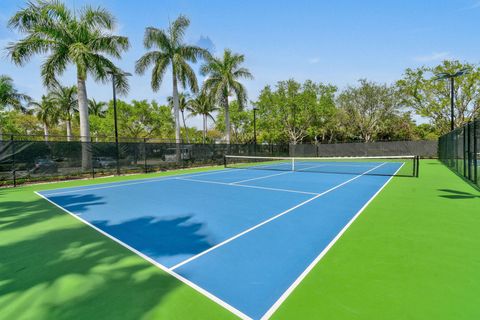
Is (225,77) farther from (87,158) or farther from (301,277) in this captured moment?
(301,277)

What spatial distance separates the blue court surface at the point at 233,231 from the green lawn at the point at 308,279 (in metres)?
0.22

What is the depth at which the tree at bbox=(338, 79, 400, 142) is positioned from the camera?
107 ft

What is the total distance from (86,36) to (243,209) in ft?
53.8

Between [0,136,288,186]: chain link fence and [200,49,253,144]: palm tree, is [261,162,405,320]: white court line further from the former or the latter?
[200,49,253,144]: palm tree

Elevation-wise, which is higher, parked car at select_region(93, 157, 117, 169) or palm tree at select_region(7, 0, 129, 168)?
palm tree at select_region(7, 0, 129, 168)

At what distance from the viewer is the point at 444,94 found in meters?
24.1

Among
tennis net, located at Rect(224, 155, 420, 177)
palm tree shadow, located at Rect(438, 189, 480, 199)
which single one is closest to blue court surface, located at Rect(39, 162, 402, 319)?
palm tree shadow, located at Rect(438, 189, 480, 199)

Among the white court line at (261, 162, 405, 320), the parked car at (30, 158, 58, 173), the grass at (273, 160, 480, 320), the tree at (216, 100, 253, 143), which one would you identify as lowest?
the grass at (273, 160, 480, 320)

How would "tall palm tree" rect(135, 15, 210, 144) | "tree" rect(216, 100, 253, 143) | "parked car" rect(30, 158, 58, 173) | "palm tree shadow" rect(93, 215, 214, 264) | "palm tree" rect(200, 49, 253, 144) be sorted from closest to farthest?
1. "palm tree shadow" rect(93, 215, 214, 264)
2. "parked car" rect(30, 158, 58, 173)
3. "tall palm tree" rect(135, 15, 210, 144)
4. "palm tree" rect(200, 49, 253, 144)
5. "tree" rect(216, 100, 253, 143)

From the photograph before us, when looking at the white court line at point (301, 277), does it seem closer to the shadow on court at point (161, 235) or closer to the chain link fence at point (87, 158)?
the shadow on court at point (161, 235)

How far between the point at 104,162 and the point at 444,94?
97.9 ft

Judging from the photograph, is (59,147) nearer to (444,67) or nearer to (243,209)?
(243,209)

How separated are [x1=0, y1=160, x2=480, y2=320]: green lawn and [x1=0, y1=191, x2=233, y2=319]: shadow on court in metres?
0.01

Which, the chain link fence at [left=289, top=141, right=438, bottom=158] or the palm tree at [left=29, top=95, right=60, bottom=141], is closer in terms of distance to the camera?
the chain link fence at [left=289, top=141, right=438, bottom=158]
